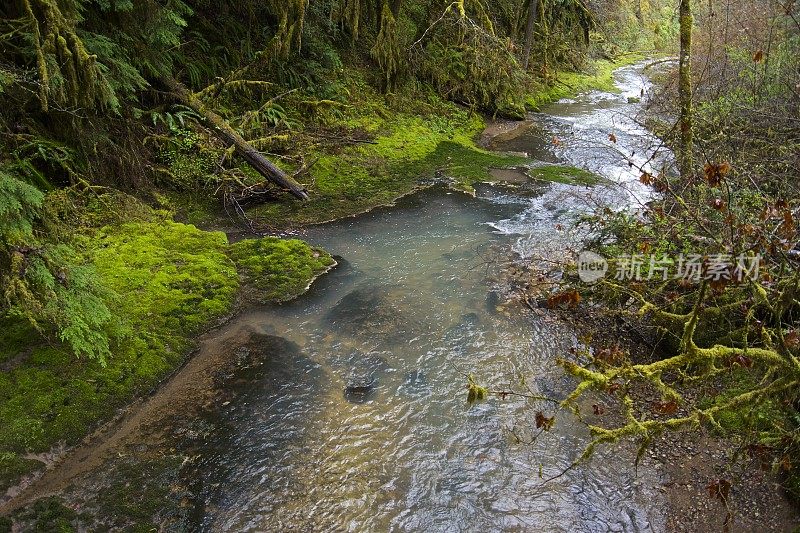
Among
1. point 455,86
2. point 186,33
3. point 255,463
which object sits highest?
point 186,33

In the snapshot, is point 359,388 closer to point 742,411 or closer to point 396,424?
point 396,424

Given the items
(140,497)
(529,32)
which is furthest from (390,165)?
(529,32)

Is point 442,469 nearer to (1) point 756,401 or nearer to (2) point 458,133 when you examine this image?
(1) point 756,401

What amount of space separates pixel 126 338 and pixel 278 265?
7.99 ft

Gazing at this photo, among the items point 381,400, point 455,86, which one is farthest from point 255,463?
point 455,86

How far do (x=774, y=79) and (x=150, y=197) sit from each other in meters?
11.5

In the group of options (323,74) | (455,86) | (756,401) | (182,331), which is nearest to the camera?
(756,401)

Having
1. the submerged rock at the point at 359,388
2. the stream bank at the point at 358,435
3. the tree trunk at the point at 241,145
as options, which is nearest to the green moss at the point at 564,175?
the stream bank at the point at 358,435

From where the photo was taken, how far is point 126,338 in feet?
19.1

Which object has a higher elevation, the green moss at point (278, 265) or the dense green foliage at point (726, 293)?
the dense green foliage at point (726, 293)

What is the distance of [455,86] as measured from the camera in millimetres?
15859

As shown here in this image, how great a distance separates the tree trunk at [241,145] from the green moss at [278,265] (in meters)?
1.74

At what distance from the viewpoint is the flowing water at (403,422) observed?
4230 mm

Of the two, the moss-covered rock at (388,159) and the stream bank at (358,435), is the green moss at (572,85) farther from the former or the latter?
the stream bank at (358,435)
